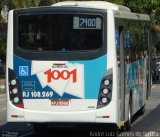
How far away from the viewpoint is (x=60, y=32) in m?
13.7

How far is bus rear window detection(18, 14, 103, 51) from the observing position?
13.5 metres

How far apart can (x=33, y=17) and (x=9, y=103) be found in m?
1.89

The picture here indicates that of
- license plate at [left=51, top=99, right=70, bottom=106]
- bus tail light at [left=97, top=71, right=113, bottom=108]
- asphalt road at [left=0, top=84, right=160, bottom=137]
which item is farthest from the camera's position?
asphalt road at [left=0, top=84, right=160, bottom=137]

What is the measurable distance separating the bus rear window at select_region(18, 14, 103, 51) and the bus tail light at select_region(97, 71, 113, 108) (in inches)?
27.3

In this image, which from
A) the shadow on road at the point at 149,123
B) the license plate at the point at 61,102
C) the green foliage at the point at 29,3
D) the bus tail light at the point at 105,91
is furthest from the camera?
the green foliage at the point at 29,3

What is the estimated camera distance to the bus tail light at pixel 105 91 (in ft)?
43.7

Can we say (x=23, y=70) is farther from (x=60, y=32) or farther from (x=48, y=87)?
(x=60, y=32)

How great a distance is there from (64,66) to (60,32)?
76cm

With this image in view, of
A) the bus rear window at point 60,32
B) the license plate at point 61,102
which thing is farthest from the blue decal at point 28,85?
the bus rear window at point 60,32

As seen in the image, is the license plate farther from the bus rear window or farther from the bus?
the bus rear window

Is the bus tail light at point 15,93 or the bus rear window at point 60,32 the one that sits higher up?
the bus rear window at point 60,32

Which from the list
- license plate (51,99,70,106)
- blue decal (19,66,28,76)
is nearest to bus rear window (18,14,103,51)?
blue decal (19,66,28,76)

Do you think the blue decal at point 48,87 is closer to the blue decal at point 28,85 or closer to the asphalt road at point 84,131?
the blue decal at point 28,85

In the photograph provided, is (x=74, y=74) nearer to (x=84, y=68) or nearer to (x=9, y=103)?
(x=84, y=68)
